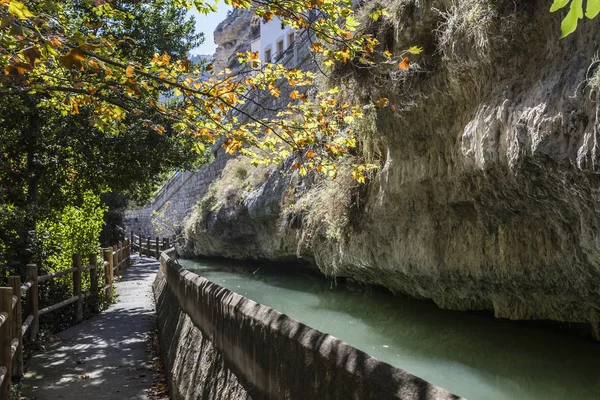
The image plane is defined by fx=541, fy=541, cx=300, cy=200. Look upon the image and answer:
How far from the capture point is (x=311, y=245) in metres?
10.4

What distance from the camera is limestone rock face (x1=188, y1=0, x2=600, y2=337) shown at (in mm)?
4445

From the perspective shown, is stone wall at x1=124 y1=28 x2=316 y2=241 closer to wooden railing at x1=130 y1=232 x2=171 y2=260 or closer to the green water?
wooden railing at x1=130 y1=232 x2=171 y2=260

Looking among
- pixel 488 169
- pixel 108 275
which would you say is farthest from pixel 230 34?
pixel 488 169

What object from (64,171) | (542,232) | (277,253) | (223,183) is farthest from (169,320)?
(223,183)

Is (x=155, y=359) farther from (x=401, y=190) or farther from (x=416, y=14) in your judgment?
(x=416, y=14)

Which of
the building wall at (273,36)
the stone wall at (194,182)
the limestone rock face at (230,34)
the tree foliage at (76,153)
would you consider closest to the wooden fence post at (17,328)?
the tree foliage at (76,153)

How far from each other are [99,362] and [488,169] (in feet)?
18.9

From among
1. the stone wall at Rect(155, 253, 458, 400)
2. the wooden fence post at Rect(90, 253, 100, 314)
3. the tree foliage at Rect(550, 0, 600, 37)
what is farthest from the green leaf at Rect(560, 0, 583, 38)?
the wooden fence post at Rect(90, 253, 100, 314)

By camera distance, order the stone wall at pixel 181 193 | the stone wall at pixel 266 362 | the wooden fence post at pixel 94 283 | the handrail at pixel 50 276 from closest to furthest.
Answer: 1. the stone wall at pixel 266 362
2. the handrail at pixel 50 276
3. the wooden fence post at pixel 94 283
4. the stone wall at pixel 181 193

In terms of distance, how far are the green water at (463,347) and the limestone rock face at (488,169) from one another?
33 cm

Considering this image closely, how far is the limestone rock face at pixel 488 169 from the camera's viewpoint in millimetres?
4445

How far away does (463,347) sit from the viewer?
6879 millimetres

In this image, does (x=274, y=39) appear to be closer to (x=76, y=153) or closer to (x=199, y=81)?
(x=76, y=153)

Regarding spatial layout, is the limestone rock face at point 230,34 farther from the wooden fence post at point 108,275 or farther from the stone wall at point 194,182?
the wooden fence post at point 108,275
